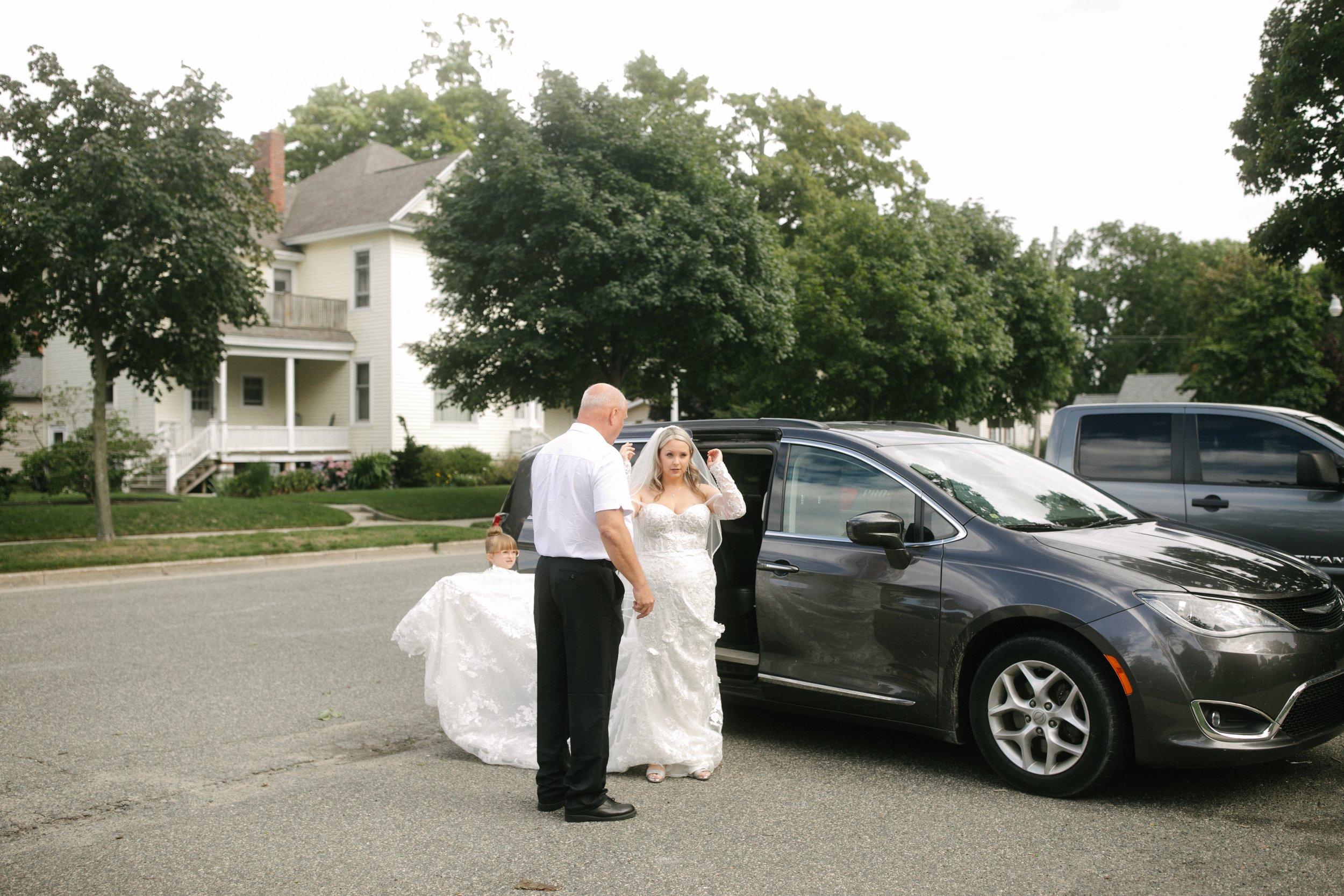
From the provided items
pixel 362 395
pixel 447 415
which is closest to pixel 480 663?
pixel 447 415

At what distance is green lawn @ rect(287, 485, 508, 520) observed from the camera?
2548cm

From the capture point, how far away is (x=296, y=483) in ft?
98.7

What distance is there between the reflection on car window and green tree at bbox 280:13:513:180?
1919 inches

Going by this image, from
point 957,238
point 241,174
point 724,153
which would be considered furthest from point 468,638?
point 724,153

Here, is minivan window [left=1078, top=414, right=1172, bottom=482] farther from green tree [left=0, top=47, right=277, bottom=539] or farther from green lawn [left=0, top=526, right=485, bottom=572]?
green tree [left=0, top=47, right=277, bottom=539]

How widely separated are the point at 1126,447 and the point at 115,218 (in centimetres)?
1387

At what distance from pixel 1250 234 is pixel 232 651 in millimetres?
15718

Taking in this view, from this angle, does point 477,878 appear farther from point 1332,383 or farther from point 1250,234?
point 1332,383

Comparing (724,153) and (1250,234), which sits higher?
(724,153)

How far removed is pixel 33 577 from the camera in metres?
14.1

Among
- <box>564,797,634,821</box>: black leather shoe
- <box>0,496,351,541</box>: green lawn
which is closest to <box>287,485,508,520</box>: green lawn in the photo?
<box>0,496,351,541</box>: green lawn

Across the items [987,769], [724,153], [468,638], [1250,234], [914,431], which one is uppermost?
[724,153]

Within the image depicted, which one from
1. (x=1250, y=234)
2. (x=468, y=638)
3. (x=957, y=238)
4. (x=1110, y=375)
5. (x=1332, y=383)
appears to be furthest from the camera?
(x=1110, y=375)

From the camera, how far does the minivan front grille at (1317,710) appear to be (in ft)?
16.3
